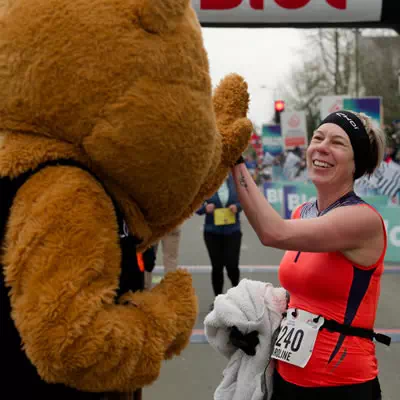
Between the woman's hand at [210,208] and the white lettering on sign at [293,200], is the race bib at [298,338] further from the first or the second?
the white lettering on sign at [293,200]

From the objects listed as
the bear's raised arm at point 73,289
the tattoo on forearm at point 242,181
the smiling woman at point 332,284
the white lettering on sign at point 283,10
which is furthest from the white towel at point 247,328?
the white lettering on sign at point 283,10

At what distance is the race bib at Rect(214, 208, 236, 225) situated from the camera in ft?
18.7

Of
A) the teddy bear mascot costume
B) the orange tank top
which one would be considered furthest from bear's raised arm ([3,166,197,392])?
the orange tank top

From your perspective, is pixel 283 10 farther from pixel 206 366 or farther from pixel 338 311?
pixel 338 311

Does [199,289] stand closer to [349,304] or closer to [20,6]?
[349,304]

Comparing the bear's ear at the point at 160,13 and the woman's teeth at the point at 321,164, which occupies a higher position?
the bear's ear at the point at 160,13

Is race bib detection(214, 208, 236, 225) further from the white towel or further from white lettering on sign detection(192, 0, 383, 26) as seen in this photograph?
the white towel

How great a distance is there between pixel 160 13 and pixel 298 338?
1.29 m

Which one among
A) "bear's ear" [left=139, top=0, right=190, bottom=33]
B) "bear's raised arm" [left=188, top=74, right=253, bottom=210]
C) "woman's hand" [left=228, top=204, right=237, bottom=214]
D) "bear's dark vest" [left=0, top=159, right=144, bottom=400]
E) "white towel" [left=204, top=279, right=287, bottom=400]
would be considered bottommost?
"woman's hand" [left=228, top=204, right=237, bottom=214]

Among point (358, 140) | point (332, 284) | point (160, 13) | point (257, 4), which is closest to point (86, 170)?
point (160, 13)

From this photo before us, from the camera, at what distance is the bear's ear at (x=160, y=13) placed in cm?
130

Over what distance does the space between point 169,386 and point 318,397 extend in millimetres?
2180

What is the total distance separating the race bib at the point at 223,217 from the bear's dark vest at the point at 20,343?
4.26 m

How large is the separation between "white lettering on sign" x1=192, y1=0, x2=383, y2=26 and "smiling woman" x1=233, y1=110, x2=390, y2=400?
3.29 meters
